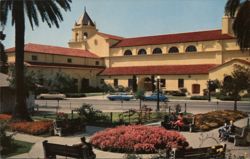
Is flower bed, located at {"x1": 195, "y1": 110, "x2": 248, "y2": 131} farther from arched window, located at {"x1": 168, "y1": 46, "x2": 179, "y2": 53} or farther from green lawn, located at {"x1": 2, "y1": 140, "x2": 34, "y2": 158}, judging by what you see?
arched window, located at {"x1": 168, "y1": 46, "x2": 179, "y2": 53}

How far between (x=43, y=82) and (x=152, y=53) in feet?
82.8

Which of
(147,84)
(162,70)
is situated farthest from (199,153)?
(147,84)

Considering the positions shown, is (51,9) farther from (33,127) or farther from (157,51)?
(157,51)

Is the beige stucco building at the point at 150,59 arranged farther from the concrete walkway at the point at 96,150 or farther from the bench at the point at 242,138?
the bench at the point at 242,138

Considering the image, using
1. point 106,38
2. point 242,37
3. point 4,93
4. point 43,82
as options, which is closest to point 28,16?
point 4,93

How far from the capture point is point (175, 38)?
7062 centimetres

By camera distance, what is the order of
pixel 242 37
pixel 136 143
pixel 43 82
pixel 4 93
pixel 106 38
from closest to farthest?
pixel 136 143
pixel 242 37
pixel 4 93
pixel 43 82
pixel 106 38

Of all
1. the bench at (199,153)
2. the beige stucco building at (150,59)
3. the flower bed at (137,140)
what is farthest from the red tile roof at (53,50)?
the bench at (199,153)

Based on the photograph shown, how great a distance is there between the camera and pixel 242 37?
86.8 ft

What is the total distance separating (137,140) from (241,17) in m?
14.5

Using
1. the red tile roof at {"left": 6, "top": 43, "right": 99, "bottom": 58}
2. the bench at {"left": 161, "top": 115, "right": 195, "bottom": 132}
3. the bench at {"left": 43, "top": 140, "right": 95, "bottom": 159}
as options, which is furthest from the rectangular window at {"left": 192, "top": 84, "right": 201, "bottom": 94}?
the bench at {"left": 43, "top": 140, "right": 95, "bottom": 159}

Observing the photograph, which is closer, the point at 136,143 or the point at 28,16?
the point at 136,143

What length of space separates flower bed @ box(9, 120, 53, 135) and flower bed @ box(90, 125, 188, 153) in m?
5.04

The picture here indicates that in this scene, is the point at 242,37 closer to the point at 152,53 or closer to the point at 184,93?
the point at 184,93
